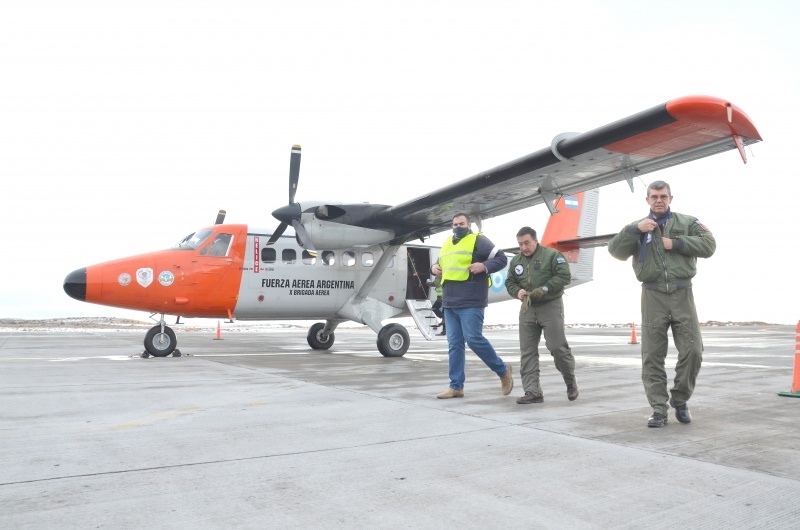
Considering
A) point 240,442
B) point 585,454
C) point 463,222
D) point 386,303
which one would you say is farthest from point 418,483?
point 386,303

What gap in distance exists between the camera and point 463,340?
235 inches

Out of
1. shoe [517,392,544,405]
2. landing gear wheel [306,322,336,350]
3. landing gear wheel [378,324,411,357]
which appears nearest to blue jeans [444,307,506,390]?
shoe [517,392,544,405]

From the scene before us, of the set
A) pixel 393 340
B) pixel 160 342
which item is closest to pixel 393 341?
pixel 393 340

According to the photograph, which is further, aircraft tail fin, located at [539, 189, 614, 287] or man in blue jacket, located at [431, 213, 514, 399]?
aircraft tail fin, located at [539, 189, 614, 287]

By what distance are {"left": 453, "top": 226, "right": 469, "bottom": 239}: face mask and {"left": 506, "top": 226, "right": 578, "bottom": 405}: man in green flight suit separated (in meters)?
0.57

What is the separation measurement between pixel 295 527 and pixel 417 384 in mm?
4696

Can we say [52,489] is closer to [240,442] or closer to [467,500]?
[240,442]

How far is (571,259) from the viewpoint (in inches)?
640

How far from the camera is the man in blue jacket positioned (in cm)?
580

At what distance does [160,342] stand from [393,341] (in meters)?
4.48

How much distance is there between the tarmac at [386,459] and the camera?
8.08ft

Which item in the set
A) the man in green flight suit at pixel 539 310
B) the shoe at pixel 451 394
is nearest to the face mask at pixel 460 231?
the man in green flight suit at pixel 539 310

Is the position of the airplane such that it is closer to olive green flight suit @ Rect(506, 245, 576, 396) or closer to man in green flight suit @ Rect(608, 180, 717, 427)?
olive green flight suit @ Rect(506, 245, 576, 396)

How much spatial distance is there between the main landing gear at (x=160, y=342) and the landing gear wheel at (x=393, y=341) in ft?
13.0
